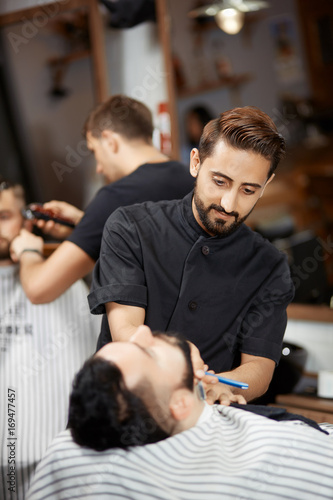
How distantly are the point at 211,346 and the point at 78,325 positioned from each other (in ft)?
3.06

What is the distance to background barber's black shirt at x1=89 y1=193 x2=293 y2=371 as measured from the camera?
5.09 ft

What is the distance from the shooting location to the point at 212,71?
3.83 m

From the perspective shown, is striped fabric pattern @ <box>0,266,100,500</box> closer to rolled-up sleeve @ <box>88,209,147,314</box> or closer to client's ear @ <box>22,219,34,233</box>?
client's ear @ <box>22,219,34,233</box>

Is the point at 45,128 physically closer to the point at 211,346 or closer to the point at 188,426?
the point at 211,346

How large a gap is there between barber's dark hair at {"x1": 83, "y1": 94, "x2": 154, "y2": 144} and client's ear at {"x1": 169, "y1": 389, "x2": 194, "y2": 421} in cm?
106

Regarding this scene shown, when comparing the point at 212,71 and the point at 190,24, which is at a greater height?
the point at 190,24

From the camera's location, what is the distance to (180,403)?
126cm

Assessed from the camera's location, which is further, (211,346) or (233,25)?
(233,25)

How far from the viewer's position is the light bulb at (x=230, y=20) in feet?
12.1

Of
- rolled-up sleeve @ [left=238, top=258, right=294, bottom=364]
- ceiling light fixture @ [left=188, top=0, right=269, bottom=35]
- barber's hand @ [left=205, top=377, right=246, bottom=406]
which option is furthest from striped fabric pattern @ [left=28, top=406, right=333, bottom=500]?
ceiling light fixture @ [left=188, top=0, right=269, bottom=35]

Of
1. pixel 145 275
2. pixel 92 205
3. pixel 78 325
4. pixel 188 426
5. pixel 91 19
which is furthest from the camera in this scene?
pixel 91 19

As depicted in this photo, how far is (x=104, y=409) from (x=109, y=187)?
3.00ft

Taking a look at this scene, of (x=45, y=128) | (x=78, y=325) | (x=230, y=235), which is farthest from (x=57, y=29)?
(x=230, y=235)

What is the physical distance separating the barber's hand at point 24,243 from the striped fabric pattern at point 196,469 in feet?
3.09
